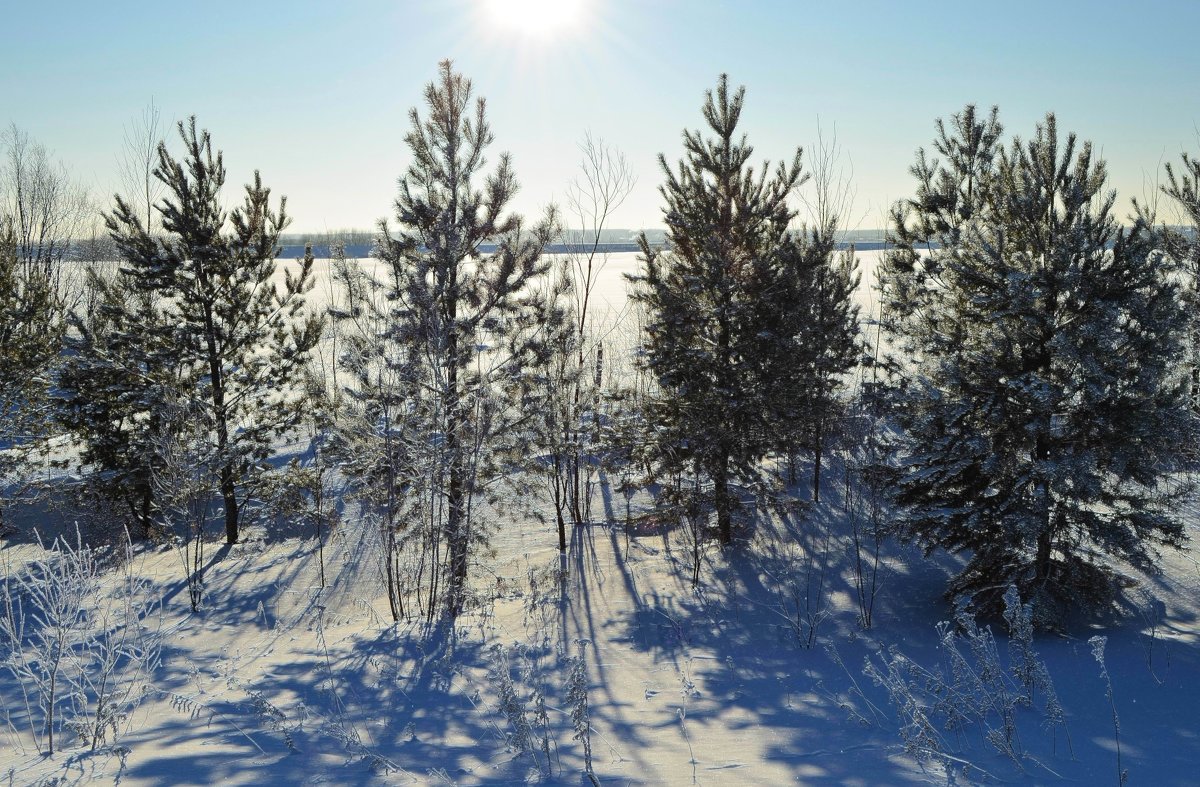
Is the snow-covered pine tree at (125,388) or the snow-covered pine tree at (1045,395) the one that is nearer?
the snow-covered pine tree at (1045,395)

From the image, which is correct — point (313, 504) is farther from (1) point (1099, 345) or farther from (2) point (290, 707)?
(1) point (1099, 345)

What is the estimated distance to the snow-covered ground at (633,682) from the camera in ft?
17.2

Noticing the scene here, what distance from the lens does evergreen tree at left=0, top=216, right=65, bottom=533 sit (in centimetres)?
1578

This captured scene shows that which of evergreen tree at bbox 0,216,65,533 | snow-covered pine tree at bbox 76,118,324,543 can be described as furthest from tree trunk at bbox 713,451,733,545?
evergreen tree at bbox 0,216,65,533

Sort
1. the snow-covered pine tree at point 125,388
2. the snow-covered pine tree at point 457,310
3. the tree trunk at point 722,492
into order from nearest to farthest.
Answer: the snow-covered pine tree at point 457,310 < the tree trunk at point 722,492 < the snow-covered pine tree at point 125,388

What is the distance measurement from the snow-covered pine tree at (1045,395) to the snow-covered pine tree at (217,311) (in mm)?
12555

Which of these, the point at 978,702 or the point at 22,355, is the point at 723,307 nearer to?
the point at 978,702

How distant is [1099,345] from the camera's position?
8211mm

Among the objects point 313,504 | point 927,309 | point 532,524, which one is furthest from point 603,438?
point 313,504

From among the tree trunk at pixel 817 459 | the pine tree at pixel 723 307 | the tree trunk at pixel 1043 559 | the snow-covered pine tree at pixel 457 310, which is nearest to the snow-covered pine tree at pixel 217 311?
the snow-covered pine tree at pixel 457 310

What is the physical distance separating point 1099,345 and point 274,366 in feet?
50.5

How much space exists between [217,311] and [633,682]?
12.3 meters

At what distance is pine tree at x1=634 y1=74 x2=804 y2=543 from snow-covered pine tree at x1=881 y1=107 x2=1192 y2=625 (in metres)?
3.33

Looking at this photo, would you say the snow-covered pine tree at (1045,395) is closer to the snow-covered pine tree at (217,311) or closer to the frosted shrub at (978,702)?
the frosted shrub at (978,702)
